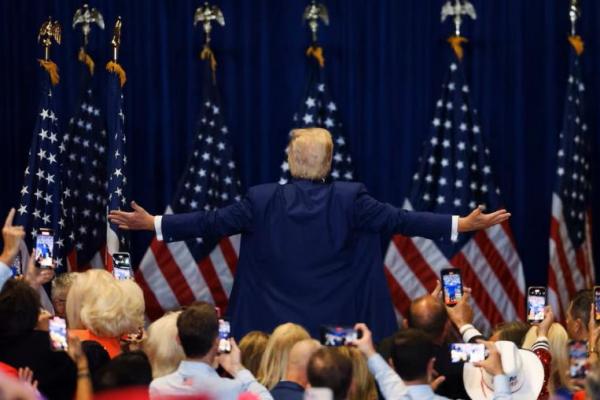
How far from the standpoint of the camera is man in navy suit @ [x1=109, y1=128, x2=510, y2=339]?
25.4ft

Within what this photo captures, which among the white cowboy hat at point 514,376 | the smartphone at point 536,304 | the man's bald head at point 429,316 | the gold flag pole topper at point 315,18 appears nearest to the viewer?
the white cowboy hat at point 514,376

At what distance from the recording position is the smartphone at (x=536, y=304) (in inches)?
282

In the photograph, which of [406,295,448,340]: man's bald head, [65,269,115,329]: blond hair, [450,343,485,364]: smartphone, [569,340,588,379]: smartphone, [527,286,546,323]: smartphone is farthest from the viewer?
[527,286,546,323]: smartphone

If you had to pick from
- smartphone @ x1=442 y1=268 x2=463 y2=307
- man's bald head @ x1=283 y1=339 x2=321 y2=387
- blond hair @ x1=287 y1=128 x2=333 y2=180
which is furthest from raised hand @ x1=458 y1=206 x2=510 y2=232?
man's bald head @ x1=283 y1=339 x2=321 y2=387

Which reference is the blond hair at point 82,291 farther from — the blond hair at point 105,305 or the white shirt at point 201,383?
the white shirt at point 201,383

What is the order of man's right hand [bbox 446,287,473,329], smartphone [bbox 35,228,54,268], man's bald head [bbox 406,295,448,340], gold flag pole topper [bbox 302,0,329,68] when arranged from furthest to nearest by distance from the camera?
gold flag pole topper [bbox 302,0,329,68] < smartphone [bbox 35,228,54,268] < man's right hand [bbox 446,287,473,329] < man's bald head [bbox 406,295,448,340]

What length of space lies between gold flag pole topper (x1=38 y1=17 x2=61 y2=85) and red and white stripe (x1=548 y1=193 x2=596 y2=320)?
3966mm

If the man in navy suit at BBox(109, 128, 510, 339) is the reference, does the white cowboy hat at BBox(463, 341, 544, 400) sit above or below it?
below

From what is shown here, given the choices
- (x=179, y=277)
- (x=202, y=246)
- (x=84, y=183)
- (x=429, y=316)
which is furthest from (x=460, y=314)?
(x=84, y=183)

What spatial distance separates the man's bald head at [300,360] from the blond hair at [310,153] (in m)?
2.36

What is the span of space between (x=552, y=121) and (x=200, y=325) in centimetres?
625

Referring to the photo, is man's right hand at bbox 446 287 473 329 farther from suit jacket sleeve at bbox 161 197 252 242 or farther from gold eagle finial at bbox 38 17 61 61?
gold eagle finial at bbox 38 17 61 61

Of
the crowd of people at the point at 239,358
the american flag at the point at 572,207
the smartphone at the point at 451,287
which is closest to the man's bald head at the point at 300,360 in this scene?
the crowd of people at the point at 239,358

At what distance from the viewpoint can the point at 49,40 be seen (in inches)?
407
